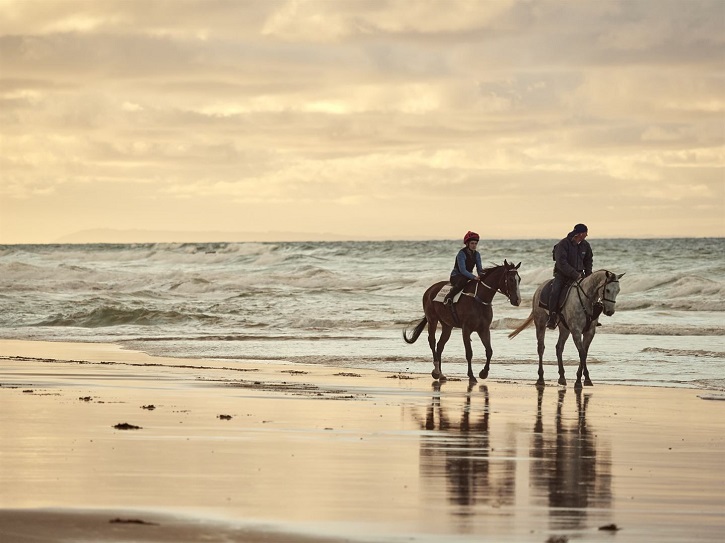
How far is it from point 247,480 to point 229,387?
8.28 meters

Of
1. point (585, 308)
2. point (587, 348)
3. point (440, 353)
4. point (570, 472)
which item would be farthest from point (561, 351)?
point (570, 472)

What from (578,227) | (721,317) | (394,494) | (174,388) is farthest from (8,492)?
(721,317)

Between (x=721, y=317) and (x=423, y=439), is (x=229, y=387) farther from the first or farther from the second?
(x=721, y=317)

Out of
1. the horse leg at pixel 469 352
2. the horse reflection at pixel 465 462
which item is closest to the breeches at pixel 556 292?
the horse leg at pixel 469 352

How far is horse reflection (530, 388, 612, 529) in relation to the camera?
28.4 ft

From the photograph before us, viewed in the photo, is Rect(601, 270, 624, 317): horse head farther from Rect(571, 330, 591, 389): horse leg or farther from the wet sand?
the wet sand

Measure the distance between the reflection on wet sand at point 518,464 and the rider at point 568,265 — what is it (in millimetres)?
5429

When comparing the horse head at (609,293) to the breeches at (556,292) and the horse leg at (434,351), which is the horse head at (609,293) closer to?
the breeches at (556,292)

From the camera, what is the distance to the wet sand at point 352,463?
26.2 ft

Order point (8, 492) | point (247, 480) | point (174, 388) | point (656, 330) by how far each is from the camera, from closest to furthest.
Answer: point (8, 492) → point (247, 480) → point (174, 388) → point (656, 330)

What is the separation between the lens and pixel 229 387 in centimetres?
1781

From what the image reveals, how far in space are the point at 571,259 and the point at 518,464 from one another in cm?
1069

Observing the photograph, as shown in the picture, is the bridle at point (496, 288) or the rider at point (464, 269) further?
the rider at point (464, 269)

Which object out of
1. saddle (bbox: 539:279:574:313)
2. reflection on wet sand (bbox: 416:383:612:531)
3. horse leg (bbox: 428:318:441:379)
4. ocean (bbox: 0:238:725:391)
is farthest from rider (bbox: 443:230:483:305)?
reflection on wet sand (bbox: 416:383:612:531)
